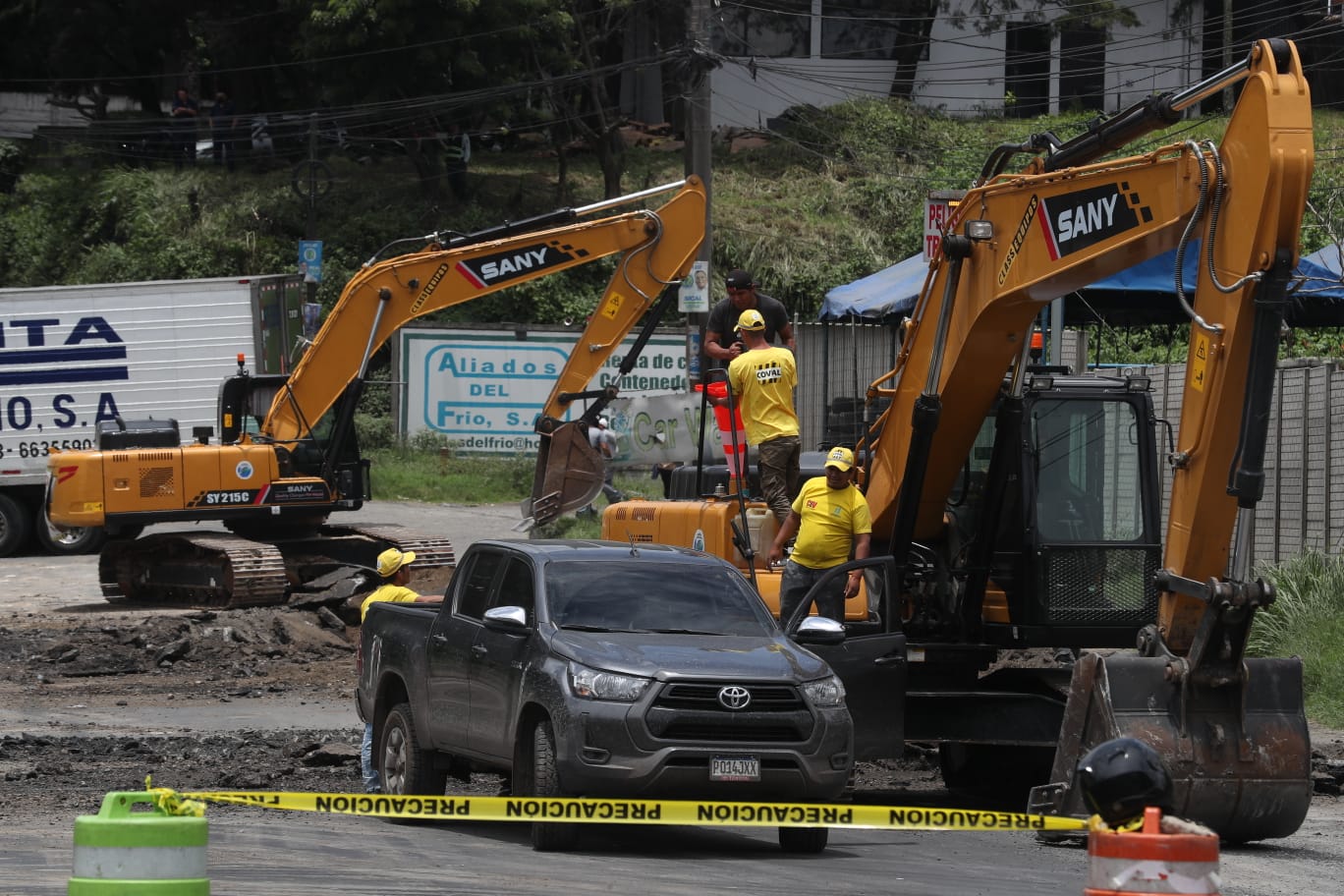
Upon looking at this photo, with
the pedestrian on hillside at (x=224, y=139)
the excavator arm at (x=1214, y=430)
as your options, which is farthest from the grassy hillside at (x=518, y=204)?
the excavator arm at (x=1214, y=430)

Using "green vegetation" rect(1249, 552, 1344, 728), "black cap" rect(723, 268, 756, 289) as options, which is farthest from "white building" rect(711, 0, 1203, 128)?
"black cap" rect(723, 268, 756, 289)

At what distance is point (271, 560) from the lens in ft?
77.6

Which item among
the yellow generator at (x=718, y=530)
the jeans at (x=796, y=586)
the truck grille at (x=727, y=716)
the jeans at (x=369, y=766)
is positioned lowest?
the jeans at (x=369, y=766)

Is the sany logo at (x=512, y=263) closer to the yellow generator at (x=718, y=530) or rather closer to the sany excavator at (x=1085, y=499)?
the yellow generator at (x=718, y=530)

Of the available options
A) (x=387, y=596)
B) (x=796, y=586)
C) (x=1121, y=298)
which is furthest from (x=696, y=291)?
(x=796, y=586)

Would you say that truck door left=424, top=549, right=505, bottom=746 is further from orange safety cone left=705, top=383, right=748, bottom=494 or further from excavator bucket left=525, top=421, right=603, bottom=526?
excavator bucket left=525, top=421, right=603, bottom=526

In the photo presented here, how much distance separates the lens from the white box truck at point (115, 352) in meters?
30.2

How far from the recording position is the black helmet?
5348 mm

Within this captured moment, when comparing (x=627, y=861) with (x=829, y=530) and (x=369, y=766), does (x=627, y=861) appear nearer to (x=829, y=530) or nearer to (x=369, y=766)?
(x=369, y=766)

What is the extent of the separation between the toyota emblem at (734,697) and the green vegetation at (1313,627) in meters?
7.11

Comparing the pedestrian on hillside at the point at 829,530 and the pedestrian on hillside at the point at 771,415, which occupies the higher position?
the pedestrian on hillside at the point at 771,415

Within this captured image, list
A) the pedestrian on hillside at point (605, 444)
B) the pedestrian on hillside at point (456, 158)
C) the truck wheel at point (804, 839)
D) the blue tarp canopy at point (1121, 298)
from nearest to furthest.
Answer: the truck wheel at point (804, 839)
the blue tarp canopy at point (1121, 298)
the pedestrian on hillside at point (605, 444)
the pedestrian on hillside at point (456, 158)

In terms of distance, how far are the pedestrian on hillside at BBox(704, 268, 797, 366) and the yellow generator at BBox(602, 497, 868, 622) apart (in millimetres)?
1188

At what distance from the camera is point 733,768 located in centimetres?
980
